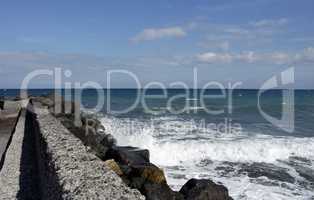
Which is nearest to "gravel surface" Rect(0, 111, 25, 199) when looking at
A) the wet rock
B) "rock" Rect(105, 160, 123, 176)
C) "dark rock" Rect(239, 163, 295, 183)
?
"rock" Rect(105, 160, 123, 176)

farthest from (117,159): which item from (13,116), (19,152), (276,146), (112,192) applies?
(13,116)

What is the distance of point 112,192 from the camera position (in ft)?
15.2

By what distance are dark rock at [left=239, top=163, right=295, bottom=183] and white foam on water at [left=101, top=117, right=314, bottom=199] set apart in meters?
0.92

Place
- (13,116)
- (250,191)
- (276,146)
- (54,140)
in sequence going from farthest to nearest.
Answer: (13,116) < (276,146) < (250,191) < (54,140)

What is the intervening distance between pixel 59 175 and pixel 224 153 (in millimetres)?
14320

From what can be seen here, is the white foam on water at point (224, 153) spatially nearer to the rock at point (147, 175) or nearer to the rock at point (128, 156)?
the rock at point (128, 156)

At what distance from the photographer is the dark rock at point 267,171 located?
575 inches

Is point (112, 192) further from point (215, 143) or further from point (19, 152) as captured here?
point (215, 143)

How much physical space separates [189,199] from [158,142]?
42.3 ft

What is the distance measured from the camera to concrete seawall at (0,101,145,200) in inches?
188

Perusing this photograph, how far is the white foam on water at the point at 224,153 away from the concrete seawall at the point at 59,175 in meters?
4.90

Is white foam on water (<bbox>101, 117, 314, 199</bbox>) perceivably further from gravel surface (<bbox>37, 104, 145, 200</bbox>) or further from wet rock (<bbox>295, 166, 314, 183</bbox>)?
gravel surface (<bbox>37, 104, 145, 200</bbox>)

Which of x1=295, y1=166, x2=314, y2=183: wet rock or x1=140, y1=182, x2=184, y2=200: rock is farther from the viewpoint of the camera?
x1=295, y1=166, x2=314, y2=183: wet rock

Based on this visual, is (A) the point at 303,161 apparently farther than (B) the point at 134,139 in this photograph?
No
